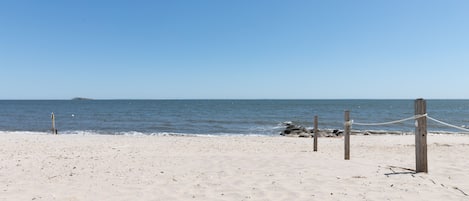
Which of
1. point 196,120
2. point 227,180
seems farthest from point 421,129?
point 196,120

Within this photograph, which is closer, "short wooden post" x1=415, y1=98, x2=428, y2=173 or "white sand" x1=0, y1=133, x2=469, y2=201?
"white sand" x1=0, y1=133, x2=469, y2=201

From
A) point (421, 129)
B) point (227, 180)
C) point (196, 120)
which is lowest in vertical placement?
point (196, 120)

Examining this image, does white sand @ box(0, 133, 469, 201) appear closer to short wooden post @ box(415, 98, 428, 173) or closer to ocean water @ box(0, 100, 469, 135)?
short wooden post @ box(415, 98, 428, 173)

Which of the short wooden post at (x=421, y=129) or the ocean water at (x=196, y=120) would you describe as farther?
the ocean water at (x=196, y=120)

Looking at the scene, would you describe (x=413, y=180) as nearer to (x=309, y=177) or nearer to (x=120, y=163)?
(x=309, y=177)

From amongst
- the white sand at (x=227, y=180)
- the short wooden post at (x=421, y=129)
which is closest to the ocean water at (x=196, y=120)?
the white sand at (x=227, y=180)

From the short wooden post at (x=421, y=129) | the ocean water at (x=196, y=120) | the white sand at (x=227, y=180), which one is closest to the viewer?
the white sand at (x=227, y=180)

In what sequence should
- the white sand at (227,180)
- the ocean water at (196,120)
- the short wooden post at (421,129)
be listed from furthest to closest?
the ocean water at (196,120)
the short wooden post at (421,129)
the white sand at (227,180)

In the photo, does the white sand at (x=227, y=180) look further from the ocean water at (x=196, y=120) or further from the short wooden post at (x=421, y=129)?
the ocean water at (x=196, y=120)

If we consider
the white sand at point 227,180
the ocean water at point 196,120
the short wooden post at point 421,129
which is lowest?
the ocean water at point 196,120

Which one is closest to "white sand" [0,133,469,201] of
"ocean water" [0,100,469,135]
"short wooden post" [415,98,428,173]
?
"short wooden post" [415,98,428,173]

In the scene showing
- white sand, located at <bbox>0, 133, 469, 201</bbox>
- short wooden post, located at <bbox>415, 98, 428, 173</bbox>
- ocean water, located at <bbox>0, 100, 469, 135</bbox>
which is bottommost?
ocean water, located at <bbox>0, 100, 469, 135</bbox>

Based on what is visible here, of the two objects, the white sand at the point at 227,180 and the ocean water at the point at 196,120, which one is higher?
the white sand at the point at 227,180

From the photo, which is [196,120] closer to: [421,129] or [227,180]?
[227,180]
